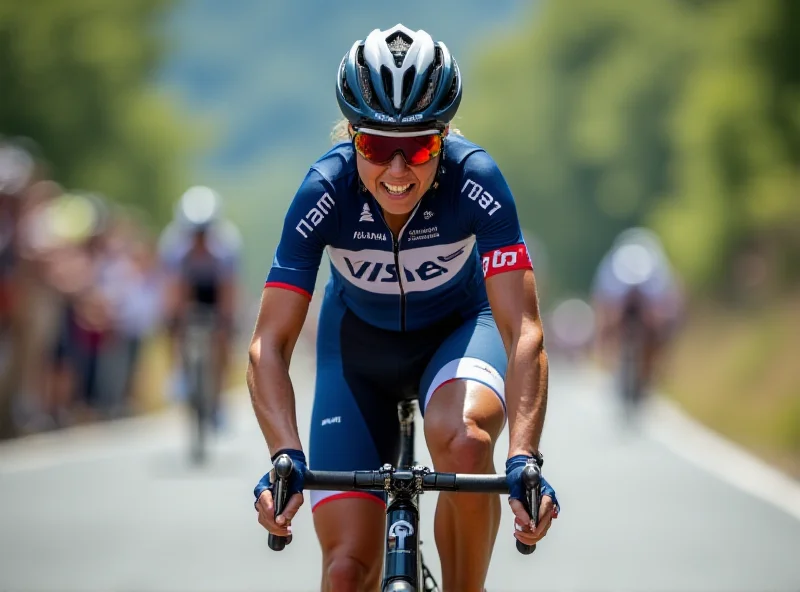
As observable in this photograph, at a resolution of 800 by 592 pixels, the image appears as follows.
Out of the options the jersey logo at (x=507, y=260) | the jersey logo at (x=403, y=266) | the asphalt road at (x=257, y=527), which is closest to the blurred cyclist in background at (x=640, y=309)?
the asphalt road at (x=257, y=527)

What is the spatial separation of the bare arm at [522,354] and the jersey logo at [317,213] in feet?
1.99

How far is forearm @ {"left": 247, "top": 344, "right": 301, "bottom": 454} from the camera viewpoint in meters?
5.18

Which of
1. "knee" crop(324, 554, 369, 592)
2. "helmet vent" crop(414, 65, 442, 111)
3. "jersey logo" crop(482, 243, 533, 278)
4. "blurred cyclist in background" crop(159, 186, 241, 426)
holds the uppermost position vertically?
"blurred cyclist in background" crop(159, 186, 241, 426)

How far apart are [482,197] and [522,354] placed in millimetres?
594

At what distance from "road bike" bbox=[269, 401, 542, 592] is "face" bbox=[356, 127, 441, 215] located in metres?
0.96

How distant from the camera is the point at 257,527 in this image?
10.5 m

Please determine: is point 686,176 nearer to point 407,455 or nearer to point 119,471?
point 119,471

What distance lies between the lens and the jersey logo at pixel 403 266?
5.84 m

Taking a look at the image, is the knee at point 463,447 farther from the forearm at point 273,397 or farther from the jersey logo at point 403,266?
the jersey logo at point 403,266

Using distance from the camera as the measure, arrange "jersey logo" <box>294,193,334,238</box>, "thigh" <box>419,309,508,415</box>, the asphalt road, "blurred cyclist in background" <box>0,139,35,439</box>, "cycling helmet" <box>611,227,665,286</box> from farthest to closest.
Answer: "cycling helmet" <box>611,227,665,286</box>
"blurred cyclist in background" <box>0,139,35,439</box>
the asphalt road
"thigh" <box>419,309,508,415</box>
"jersey logo" <box>294,193,334,238</box>

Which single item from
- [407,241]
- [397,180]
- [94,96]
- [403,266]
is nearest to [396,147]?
[397,180]

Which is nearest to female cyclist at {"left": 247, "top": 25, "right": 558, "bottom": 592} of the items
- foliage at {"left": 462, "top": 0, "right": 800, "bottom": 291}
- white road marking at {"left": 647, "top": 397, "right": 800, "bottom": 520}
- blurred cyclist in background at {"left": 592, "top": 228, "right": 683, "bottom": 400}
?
white road marking at {"left": 647, "top": 397, "right": 800, "bottom": 520}

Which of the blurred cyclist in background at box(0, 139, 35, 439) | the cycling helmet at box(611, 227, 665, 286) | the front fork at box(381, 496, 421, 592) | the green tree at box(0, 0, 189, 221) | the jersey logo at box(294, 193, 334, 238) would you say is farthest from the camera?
the green tree at box(0, 0, 189, 221)

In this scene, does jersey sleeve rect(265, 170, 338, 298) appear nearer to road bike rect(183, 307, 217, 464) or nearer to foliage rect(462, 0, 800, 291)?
road bike rect(183, 307, 217, 464)
